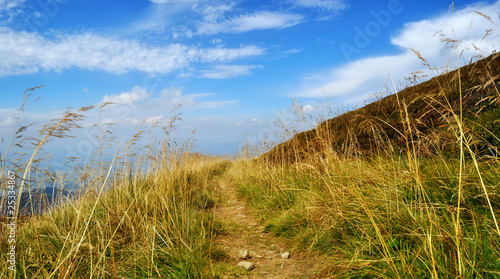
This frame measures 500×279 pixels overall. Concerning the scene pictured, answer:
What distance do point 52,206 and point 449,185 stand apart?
5096 millimetres

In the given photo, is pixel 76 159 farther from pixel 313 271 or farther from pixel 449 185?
pixel 449 185

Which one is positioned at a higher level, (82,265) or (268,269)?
(82,265)

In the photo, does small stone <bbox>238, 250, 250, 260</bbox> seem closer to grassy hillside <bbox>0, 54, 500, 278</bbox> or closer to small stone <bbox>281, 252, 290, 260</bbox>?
grassy hillside <bbox>0, 54, 500, 278</bbox>

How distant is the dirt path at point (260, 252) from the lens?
2615 millimetres

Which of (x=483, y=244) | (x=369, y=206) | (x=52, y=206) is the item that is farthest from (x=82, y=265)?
(x=483, y=244)

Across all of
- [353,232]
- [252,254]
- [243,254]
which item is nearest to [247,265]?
[243,254]

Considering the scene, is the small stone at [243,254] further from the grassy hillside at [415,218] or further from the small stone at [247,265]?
the grassy hillside at [415,218]

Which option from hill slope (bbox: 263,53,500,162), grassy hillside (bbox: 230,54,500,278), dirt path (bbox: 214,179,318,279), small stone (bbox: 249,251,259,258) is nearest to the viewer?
grassy hillside (bbox: 230,54,500,278)

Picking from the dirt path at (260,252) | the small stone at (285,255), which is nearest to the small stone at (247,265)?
the dirt path at (260,252)

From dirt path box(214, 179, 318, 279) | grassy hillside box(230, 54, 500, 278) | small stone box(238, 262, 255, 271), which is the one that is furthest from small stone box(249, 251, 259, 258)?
grassy hillside box(230, 54, 500, 278)

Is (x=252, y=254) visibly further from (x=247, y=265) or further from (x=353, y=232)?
(x=353, y=232)

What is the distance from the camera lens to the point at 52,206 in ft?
13.0

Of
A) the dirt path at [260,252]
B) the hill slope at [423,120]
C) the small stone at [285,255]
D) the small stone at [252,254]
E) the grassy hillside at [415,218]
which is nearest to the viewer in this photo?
the grassy hillside at [415,218]

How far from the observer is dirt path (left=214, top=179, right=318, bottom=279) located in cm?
262
